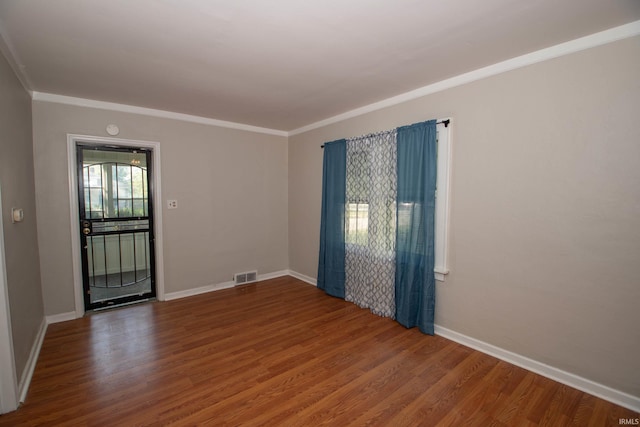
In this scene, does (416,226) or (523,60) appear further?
(416,226)

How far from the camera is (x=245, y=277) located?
4641 mm

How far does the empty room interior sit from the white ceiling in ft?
0.06

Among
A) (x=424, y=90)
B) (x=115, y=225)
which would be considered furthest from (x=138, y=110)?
(x=424, y=90)

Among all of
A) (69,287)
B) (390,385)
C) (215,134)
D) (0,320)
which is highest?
(215,134)

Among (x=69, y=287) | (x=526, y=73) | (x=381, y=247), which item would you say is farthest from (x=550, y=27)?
(x=69, y=287)

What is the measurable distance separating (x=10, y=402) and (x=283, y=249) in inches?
143

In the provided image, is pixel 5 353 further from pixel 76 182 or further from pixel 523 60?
pixel 523 60

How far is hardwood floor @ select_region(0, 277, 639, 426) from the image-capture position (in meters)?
1.86

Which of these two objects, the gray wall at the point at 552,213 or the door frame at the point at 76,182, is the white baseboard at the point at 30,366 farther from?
the gray wall at the point at 552,213

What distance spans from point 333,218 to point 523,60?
2.69 meters

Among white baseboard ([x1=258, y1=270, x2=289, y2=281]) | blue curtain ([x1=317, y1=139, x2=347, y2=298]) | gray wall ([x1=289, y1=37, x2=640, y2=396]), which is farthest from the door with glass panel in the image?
gray wall ([x1=289, y1=37, x2=640, y2=396])

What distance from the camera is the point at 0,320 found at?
183cm

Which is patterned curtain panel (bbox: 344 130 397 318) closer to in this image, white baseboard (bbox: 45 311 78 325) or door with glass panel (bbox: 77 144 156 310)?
door with glass panel (bbox: 77 144 156 310)

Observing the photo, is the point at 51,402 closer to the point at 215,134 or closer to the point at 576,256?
the point at 215,134
